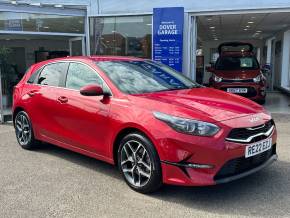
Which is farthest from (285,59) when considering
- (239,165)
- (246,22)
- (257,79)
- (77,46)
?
(239,165)

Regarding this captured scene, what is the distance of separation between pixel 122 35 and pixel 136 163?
7.09m

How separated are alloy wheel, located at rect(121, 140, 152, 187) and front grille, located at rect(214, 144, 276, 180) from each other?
78 cm

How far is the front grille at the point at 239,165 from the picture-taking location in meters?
3.79

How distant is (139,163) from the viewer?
419 cm

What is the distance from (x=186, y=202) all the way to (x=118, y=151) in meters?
1.02

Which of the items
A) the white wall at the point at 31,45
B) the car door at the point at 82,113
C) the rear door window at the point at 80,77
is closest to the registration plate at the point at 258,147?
the car door at the point at 82,113

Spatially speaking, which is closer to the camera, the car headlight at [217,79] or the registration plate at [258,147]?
the registration plate at [258,147]

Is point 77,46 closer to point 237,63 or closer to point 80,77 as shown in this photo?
point 237,63

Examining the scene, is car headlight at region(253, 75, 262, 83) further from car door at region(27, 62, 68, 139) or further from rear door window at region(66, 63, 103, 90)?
rear door window at region(66, 63, 103, 90)

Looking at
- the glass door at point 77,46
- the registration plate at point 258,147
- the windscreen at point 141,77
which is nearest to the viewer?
the registration plate at point 258,147

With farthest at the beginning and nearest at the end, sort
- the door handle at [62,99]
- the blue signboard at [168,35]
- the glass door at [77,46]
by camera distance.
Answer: the glass door at [77,46]
the blue signboard at [168,35]
the door handle at [62,99]

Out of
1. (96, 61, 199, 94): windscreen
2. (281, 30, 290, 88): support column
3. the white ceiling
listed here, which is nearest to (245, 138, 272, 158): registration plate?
(96, 61, 199, 94): windscreen

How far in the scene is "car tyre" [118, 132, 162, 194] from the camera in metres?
3.97

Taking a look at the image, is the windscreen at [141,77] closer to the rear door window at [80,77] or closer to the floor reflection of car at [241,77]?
the rear door window at [80,77]
